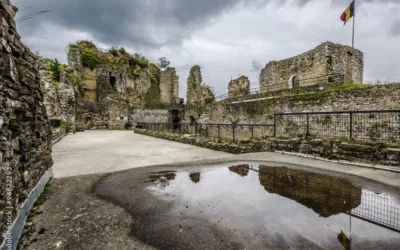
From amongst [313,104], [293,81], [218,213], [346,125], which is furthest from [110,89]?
[218,213]

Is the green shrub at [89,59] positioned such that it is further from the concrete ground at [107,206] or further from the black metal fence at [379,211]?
the black metal fence at [379,211]

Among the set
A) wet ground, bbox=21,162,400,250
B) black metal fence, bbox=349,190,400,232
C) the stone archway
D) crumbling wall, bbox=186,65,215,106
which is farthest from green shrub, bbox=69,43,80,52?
black metal fence, bbox=349,190,400,232

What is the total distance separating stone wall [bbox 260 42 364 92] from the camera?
17.0 metres

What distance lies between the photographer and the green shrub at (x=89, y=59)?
26706 mm

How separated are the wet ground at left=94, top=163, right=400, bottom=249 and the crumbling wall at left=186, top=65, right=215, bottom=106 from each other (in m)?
23.3

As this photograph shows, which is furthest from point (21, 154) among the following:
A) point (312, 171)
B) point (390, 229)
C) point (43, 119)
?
point (312, 171)

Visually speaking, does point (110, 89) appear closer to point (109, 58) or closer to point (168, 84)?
point (109, 58)

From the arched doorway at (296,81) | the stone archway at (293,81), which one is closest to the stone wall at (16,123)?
the arched doorway at (296,81)

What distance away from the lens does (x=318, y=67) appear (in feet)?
57.9

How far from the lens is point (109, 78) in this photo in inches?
1102

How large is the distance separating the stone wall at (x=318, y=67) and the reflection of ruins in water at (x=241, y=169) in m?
14.0

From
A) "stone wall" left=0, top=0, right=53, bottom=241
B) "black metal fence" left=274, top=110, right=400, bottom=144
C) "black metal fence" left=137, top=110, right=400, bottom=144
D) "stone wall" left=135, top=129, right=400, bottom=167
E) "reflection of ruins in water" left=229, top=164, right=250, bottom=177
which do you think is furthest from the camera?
"black metal fence" left=274, top=110, right=400, bottom=144

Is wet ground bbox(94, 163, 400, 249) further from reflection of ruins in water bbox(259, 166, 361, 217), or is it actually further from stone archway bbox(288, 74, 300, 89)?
stone archway bbox(288, 74, 300, 89)

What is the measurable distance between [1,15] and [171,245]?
3236 mm
